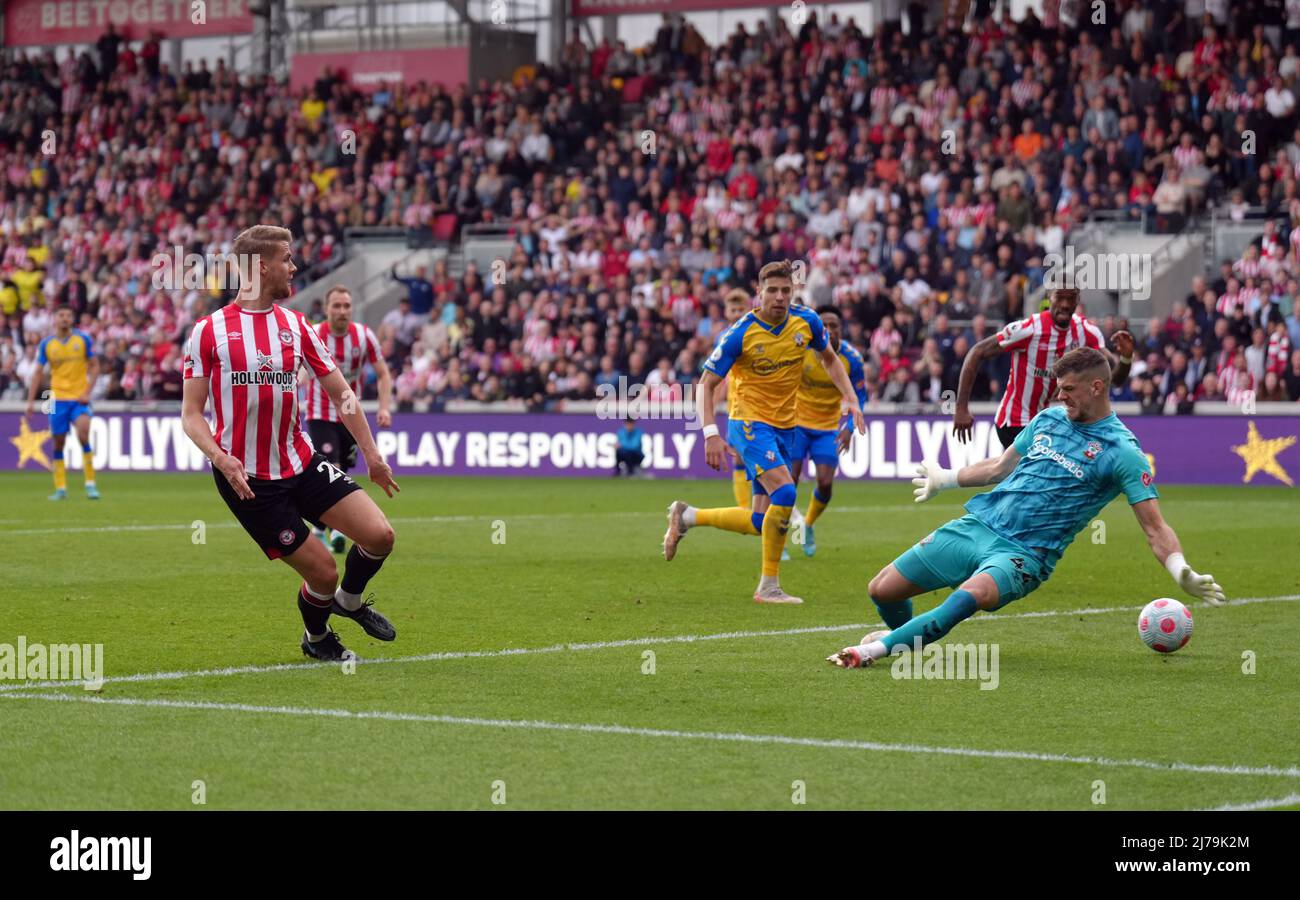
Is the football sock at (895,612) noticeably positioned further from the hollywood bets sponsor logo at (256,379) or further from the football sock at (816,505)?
the football sock at (816,505)

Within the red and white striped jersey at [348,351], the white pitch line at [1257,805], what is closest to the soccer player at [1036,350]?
the red and white striped jersey at [348,351]

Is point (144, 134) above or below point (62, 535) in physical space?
above

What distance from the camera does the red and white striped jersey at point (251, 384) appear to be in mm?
8750

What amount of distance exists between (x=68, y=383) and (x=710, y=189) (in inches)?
460

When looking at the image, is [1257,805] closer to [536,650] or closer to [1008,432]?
[536,650]

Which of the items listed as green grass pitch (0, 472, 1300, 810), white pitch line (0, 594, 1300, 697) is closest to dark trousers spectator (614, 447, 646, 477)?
green grass pitch (0, 472, 1300, 810)

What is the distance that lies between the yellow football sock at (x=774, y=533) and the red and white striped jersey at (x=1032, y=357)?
6.75ft

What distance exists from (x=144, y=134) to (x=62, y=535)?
2366 cm

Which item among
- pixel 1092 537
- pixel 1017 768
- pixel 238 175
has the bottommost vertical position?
pixel 1092 537

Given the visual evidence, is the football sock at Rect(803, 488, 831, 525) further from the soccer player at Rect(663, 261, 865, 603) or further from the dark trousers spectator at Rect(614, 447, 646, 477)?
the dark trousers spectator at Rect(614, 447, 646, 477)

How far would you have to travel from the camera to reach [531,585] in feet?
42.3

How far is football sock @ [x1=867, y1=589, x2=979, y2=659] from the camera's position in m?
8.41
